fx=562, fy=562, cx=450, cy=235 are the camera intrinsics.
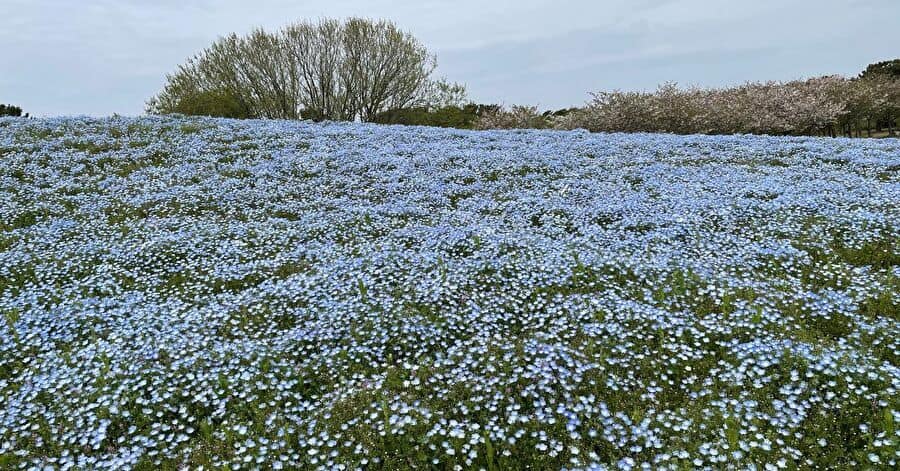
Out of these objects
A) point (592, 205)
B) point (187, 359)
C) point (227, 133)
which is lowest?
point (187, 359)

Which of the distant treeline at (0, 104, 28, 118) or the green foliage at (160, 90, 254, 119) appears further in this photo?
the green foliage at (160, 90, 254, 119)

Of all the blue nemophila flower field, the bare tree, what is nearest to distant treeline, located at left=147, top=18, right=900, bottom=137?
the bare tree

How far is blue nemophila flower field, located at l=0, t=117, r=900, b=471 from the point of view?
4484mm

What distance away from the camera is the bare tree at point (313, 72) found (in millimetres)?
37594

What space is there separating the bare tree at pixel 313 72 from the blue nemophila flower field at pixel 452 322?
1088 inches

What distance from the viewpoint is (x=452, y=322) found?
6164 millimetres

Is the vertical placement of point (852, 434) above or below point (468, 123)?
below

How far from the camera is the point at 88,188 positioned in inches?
458

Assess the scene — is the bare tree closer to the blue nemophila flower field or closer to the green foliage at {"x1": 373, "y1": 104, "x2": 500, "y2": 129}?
the green foliage at {"x1": 373, "y1": 104, "x2": 500, "y2": 129}

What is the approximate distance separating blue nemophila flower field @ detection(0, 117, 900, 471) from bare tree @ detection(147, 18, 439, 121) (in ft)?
90.6

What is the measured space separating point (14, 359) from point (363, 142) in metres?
11.2

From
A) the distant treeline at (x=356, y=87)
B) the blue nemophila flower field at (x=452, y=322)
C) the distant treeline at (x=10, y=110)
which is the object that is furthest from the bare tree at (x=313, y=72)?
the blue nemophila flower field at (x=452, y=322)

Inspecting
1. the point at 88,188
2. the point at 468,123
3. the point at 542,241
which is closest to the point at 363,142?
the point at 88,188

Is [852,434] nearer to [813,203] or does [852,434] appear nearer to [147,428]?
[147,428]
